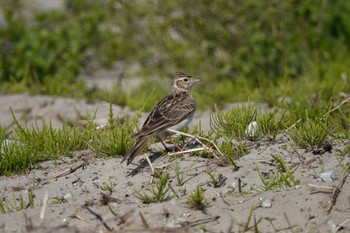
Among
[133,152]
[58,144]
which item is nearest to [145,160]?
[133,152]

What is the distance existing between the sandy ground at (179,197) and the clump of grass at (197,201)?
33 millimetres

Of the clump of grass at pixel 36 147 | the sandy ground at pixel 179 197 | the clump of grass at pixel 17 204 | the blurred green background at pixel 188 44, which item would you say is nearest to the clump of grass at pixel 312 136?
the sandy ground at pixel 179 197

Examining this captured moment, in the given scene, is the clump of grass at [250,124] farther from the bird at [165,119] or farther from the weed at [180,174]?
the weed at [180,174]

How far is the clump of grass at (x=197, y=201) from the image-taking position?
17.9ft

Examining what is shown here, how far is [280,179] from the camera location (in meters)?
5.79

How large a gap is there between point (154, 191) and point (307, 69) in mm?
5756

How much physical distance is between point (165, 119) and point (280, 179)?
154cm

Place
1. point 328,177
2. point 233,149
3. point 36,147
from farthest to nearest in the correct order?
point 36,147 → point 233,149 → point 328,177

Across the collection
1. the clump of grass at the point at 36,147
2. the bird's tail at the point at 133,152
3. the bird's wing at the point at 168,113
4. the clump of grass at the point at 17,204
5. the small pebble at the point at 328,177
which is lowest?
the clump of grass at the point at 17,204

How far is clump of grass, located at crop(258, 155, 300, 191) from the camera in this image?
5.74 meters

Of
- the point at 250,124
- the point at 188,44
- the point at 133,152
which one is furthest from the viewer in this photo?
the point at 188,44

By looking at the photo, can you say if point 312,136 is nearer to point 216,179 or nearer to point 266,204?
point 216,179

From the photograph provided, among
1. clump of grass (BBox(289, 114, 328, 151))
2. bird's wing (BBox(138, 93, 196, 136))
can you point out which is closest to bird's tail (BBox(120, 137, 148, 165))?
bird's wing (BBox(138, 93, 196, 136))

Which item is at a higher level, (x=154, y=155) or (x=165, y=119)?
(x=165, y=119)
